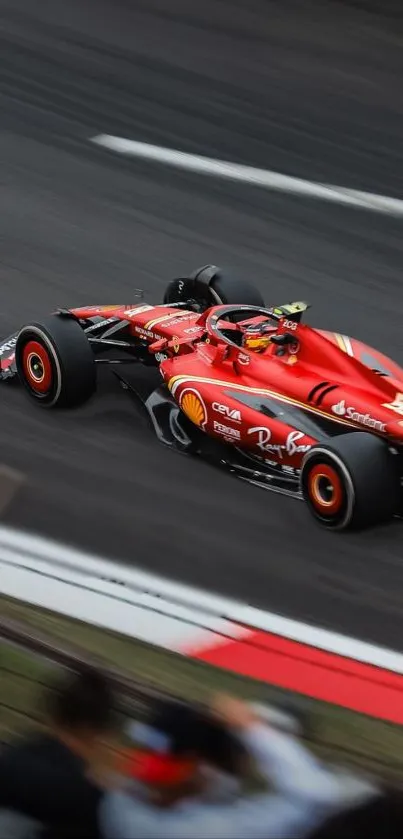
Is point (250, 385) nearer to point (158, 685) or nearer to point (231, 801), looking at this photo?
point (158, 685)

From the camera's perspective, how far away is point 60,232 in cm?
1261

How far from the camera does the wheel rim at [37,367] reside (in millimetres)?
9203

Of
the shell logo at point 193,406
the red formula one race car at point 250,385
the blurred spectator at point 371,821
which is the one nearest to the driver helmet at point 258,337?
the red formula one race car at point 250,385

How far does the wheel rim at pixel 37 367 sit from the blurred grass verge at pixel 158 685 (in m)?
2.50

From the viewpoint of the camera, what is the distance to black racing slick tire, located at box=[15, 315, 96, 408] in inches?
358

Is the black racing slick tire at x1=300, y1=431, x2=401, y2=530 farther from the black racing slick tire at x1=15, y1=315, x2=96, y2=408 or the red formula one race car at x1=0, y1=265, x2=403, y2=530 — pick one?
the black racing slick tire at x1=15, y1=315, x2=96, y2=408

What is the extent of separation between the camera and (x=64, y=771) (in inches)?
160

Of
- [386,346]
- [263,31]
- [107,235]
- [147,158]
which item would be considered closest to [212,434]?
[386,346]

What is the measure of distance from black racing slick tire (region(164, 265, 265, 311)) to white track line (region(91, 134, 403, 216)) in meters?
3.57

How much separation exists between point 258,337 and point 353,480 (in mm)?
1538

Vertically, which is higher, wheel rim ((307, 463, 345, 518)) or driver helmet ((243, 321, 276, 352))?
driver helmet ((243, 321, 276, 352))

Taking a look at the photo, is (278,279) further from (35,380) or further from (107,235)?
(35,380)

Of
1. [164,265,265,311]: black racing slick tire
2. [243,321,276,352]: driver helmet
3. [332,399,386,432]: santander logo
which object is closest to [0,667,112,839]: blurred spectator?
[332,399,386,432]: santander logo

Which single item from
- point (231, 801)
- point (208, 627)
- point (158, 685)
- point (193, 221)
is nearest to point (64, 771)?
point (231, 801)
